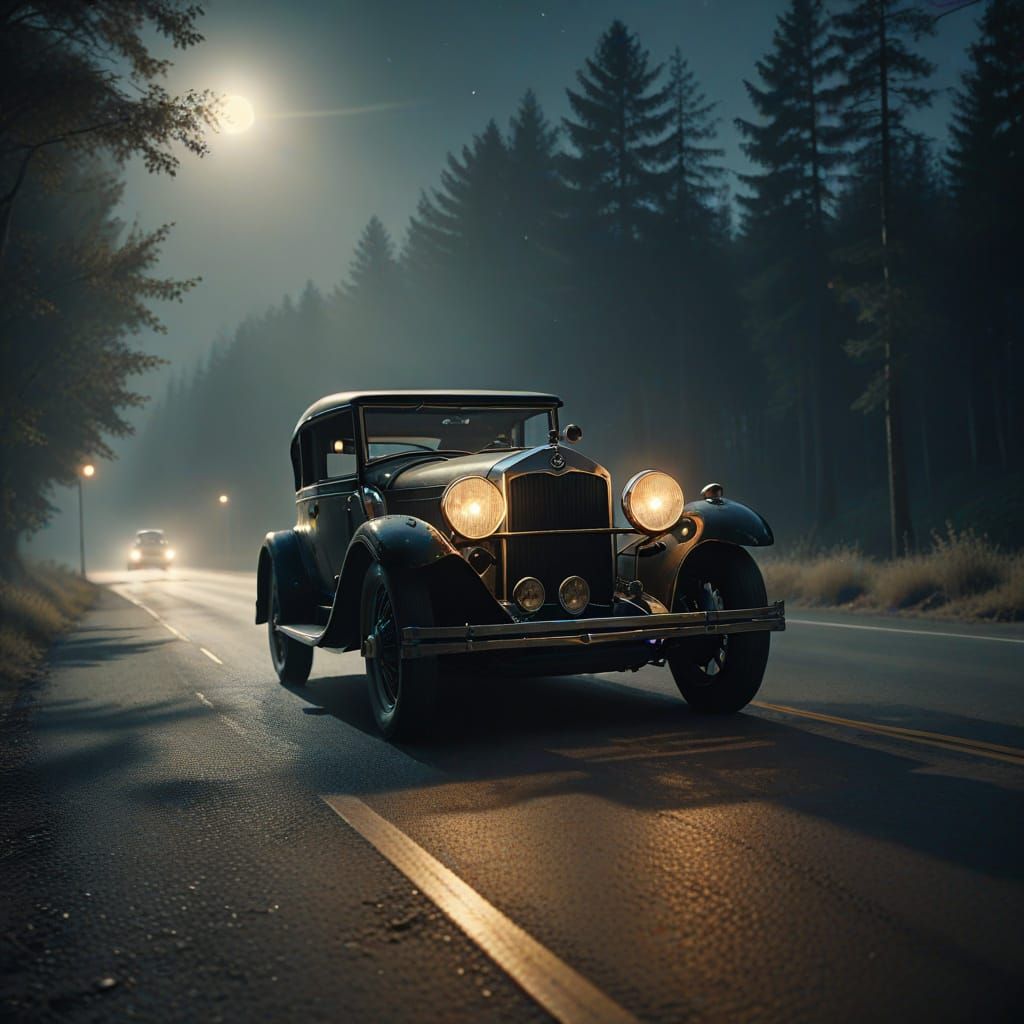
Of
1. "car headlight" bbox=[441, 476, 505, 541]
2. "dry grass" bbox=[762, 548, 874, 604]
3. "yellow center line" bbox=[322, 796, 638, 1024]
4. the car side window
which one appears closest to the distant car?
"dry grass" bbox=[762, 548, 874, 604]

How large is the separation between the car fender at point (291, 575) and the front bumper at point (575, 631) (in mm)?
2450

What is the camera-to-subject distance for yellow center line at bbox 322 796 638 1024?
2.62 m

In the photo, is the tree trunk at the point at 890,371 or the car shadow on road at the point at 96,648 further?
the tree trunk at the point at 890,371

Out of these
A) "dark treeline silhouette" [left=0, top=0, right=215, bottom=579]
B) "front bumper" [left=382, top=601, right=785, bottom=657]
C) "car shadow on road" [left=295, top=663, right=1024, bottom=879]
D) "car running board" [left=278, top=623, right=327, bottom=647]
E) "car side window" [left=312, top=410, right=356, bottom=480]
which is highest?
"dark treeline silhouette" [left=0, top=0, right=215, bottom=579]

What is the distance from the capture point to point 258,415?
88.2 m

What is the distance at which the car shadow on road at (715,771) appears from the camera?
414 cm

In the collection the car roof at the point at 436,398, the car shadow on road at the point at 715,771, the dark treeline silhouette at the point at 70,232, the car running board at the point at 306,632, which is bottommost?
the car shadow on road at the point at 715,771

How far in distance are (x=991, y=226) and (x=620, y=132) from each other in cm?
1340

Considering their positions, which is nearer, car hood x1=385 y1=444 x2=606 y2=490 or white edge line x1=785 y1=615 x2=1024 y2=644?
car hood x1=385 y1=444 x2=606 y2=490

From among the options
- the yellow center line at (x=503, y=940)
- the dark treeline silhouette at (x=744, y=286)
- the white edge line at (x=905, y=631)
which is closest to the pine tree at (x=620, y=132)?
the dark treeline silhouette at (x=744, y=286)

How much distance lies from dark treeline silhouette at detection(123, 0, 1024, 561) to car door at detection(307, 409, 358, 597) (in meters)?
18.2

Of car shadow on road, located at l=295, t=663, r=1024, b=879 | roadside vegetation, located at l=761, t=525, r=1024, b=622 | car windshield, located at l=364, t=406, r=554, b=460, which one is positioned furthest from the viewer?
roadside vegetation, located at l=761, t=525, r=1024, b=622

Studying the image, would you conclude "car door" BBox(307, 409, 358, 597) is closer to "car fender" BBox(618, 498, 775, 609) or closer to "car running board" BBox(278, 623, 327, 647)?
"car running board" BBox(278, 623, 327, 647)

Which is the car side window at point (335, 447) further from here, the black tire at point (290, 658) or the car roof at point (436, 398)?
the black tire at point (290, 658)
